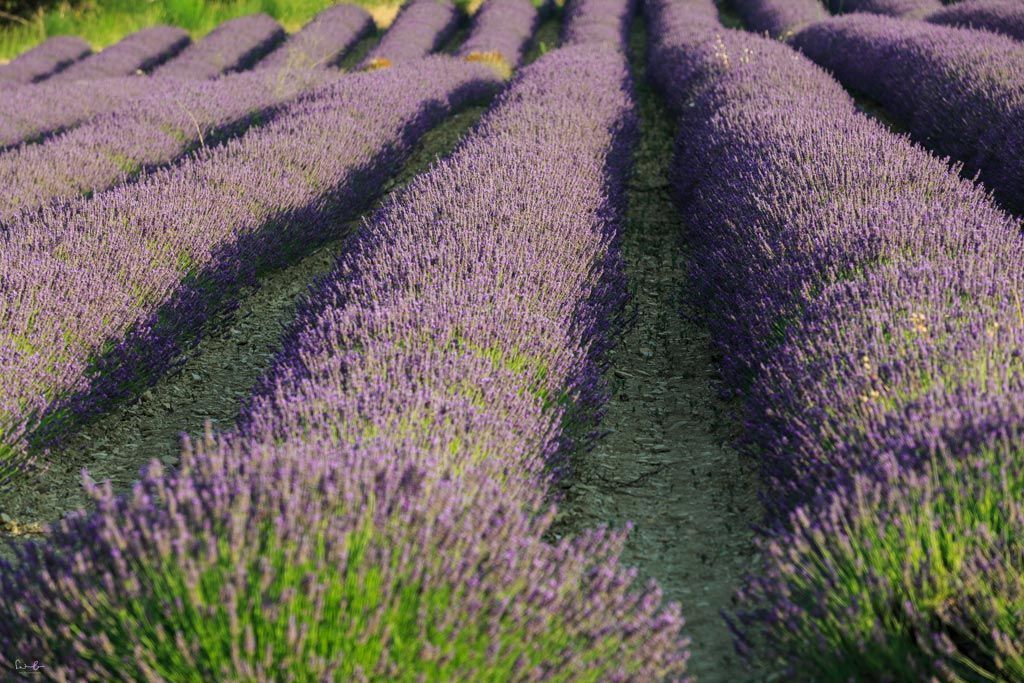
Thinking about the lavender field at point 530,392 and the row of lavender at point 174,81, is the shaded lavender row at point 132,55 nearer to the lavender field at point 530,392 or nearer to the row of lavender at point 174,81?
the row of lavender at point 174,81

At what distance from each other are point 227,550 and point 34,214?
3.41m

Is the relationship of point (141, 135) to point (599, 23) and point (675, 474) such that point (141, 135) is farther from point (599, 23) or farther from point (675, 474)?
point (599, 23)

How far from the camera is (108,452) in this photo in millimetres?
3609

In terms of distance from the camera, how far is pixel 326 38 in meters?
16.2

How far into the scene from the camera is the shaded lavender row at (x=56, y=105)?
24.7ft

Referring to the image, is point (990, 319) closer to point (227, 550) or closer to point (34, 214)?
point (227, 550)

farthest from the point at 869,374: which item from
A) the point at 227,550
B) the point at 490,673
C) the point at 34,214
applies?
the point at 34,214

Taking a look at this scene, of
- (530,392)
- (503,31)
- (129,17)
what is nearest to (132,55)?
(129,17)

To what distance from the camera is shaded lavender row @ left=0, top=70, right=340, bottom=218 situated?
18.1ft

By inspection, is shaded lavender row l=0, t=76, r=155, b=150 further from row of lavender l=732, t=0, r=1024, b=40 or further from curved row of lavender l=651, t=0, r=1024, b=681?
row of lavender l=732, t=0, r=1024, b=40

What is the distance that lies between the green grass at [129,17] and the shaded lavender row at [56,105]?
8.19 m

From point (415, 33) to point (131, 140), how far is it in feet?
32.8

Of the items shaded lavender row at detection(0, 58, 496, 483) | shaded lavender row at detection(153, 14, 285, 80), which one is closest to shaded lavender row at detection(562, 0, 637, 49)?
shaded lavender row at detection(153, 14, 285, 80)

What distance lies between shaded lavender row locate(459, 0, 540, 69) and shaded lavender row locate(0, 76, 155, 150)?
4.64 metres
